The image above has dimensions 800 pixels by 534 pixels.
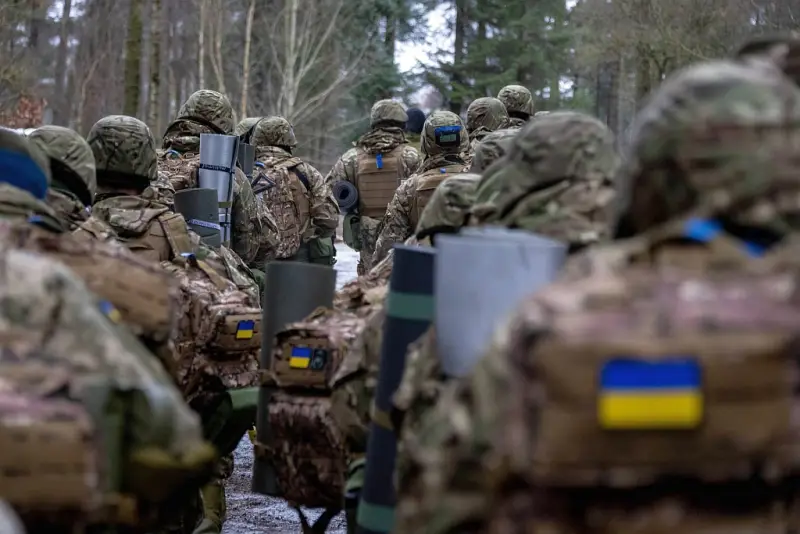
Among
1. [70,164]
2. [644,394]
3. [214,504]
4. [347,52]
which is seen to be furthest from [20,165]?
[347,52]

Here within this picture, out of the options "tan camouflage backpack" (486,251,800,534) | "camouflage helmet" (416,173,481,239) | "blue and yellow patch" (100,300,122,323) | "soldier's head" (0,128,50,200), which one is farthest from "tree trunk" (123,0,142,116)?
"tan camouflage backpack" (486,251,800,534)

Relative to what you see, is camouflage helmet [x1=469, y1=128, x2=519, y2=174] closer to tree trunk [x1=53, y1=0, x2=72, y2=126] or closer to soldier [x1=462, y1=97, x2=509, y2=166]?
soldier [x1=462, y1=97, x2=509, y2=166]

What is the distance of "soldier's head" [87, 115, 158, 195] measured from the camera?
671 centimetres

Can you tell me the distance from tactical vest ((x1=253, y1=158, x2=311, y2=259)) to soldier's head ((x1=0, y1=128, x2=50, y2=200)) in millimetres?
7074

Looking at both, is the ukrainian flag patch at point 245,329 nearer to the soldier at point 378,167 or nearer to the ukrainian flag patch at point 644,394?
the ukrainian flag patch at point 644,394

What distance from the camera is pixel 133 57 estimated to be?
15.5 meters

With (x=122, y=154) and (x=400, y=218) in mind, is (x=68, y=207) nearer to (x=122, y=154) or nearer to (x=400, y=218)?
(x=122, y=154)

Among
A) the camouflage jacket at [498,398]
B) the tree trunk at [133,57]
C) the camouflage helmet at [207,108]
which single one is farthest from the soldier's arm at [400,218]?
the camouflage jacket at [498,398]

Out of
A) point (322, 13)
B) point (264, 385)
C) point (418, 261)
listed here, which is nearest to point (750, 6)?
point (322, 13)

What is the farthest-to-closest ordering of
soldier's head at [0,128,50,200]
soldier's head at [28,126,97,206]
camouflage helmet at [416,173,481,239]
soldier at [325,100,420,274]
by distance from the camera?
soldier at [325,100,420,274] → soldier's head at [28,126,97,206] → camouflage helmet at [416,173,481,239] → soldier's head at [0,128,50,200]

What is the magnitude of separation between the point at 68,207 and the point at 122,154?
3.21 feet

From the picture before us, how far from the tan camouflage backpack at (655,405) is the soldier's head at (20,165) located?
7.38 feet

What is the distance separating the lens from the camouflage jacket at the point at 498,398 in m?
2.57

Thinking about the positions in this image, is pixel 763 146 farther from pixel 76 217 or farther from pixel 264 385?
pixel 76 217
